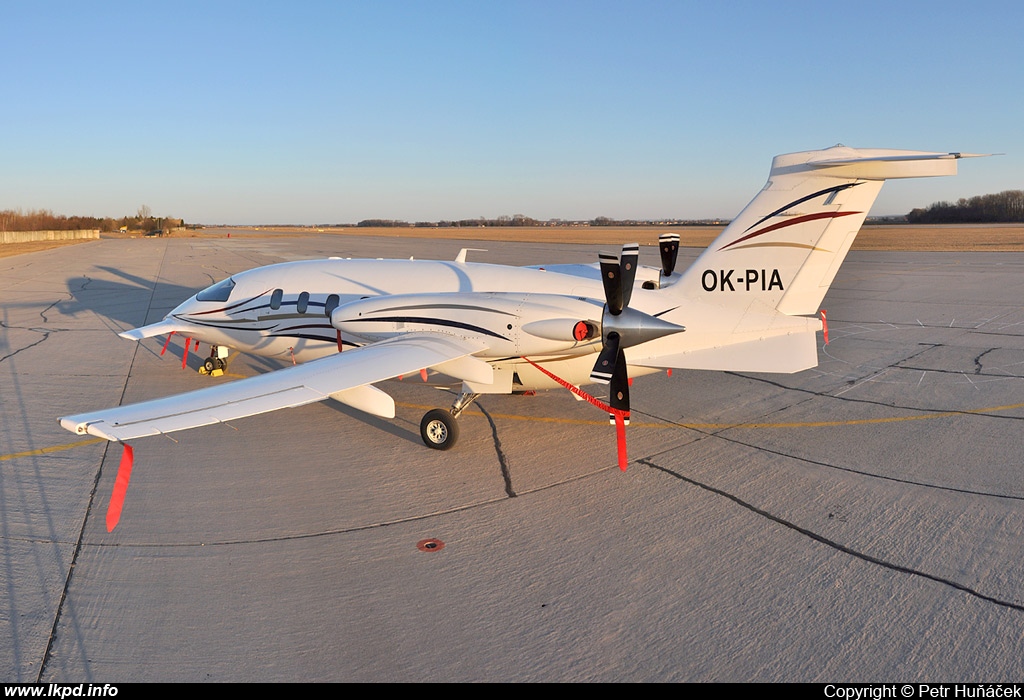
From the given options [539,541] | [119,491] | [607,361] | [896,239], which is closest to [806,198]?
[607,361]

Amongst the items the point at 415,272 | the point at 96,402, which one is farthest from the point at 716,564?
the point at 96,402

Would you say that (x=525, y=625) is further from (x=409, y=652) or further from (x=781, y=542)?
(x=781, y=542)

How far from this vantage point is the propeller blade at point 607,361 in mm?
9195

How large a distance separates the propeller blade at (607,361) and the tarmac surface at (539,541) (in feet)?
5.16

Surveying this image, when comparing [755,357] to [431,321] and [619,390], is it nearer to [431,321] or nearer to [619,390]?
[619,390]

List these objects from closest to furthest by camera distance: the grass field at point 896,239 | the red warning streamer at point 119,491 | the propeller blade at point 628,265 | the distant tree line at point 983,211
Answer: the red warning streamer at point 119,491 → the propeller blade at point 628,265 → the grass field at point 896,239 → the distant tree line at point 983,211

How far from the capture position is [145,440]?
11547 mm

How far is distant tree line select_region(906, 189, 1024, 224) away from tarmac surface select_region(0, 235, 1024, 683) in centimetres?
13885

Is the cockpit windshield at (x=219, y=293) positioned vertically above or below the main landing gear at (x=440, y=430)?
above

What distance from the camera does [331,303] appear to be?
13758mm

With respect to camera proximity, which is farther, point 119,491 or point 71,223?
point 71,223

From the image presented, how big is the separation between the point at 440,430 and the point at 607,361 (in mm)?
3154

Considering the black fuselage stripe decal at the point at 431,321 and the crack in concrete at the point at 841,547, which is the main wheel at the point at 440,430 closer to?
the black fuselage stripe decal at the point at 431,321

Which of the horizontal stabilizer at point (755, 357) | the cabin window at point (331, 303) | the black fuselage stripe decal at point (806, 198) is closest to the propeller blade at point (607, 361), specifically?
the horizontal stabilizer at point (755, 357)
